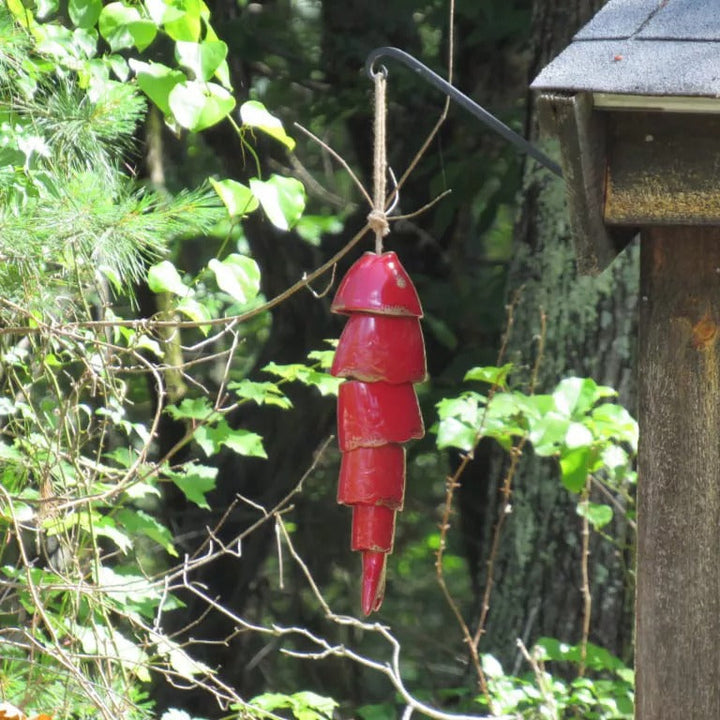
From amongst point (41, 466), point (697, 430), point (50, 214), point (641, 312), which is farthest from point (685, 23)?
point (41, 466)

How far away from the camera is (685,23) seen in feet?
5.41

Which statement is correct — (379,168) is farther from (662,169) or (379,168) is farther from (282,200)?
(282,200)

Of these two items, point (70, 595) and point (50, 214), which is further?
point (70, 595)

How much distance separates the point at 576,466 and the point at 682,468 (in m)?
1.25

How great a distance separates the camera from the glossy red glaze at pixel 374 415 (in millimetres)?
1862

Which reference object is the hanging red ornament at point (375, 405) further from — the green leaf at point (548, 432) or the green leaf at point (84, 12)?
the green leaf at point (548, 432)

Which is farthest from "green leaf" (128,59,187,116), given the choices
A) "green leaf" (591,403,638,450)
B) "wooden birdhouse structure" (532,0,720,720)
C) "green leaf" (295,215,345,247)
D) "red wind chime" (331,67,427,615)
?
"green leaf" (295,215,345,247)

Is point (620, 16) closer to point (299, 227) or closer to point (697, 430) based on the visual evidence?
point (697, 430)

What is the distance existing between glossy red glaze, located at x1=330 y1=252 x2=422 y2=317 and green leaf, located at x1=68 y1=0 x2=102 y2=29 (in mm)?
1015

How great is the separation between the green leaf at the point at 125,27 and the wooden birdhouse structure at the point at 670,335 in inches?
38.9

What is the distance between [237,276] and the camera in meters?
2.52

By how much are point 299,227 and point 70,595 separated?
2.84 metres

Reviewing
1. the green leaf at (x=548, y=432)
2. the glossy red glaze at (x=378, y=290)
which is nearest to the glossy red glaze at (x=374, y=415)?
the glossy red glaze at (x=378, y=290)

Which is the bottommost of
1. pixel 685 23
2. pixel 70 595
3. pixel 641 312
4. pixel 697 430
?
pixel 70 595
